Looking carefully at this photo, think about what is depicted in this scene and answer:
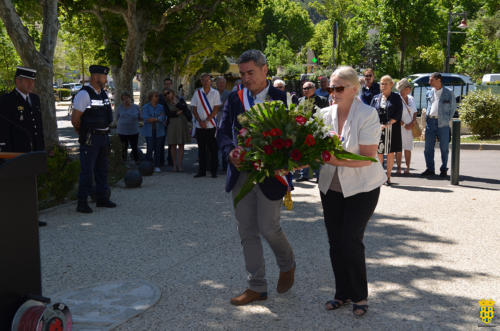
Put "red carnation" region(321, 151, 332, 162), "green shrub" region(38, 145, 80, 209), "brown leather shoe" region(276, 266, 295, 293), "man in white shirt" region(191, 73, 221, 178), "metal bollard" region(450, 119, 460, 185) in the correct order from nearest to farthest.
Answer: "red carnation" region(321, 151, 332, 162)
"brown leather shoe" region(276, 266, 295, 293)
"green shrub" region(38, 145, 80, 209)
"metal bollard" region(450, 119, 460, 185)
"man in white shirt" region(191, 73, 221, 178)

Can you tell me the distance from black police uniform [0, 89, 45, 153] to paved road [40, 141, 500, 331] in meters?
1.13

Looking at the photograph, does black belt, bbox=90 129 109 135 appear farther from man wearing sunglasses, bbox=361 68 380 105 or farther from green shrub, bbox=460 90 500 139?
green shrub, bbox=460 90 500 139

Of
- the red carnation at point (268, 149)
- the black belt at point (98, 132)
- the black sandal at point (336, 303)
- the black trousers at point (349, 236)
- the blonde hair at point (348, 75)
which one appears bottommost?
the black sandal at point (336, 303)

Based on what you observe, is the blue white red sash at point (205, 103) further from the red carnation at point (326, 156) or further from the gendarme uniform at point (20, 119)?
the red carnation at point (326, 156)

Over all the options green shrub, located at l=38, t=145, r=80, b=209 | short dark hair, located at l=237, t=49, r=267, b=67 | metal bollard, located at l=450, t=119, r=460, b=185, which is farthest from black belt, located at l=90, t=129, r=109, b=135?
metal bollard, located at l=450, t=119, r=460, b=185

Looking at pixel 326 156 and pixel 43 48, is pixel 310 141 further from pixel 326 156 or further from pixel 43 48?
pixel 43 48

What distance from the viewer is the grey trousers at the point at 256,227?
13.9ft

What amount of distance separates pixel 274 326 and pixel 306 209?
4.01 m

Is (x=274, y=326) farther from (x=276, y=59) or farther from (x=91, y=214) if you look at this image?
(x=276, y=59)

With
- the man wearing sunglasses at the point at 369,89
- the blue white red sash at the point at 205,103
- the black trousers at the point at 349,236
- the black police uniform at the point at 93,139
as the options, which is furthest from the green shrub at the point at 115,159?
the black trousers at the point at 349,236

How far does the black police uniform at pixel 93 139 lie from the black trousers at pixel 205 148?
301cm

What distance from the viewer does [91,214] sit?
7785mm

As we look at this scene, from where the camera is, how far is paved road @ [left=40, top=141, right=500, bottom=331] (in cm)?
→ 413

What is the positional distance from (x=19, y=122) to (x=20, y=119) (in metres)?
0.04
